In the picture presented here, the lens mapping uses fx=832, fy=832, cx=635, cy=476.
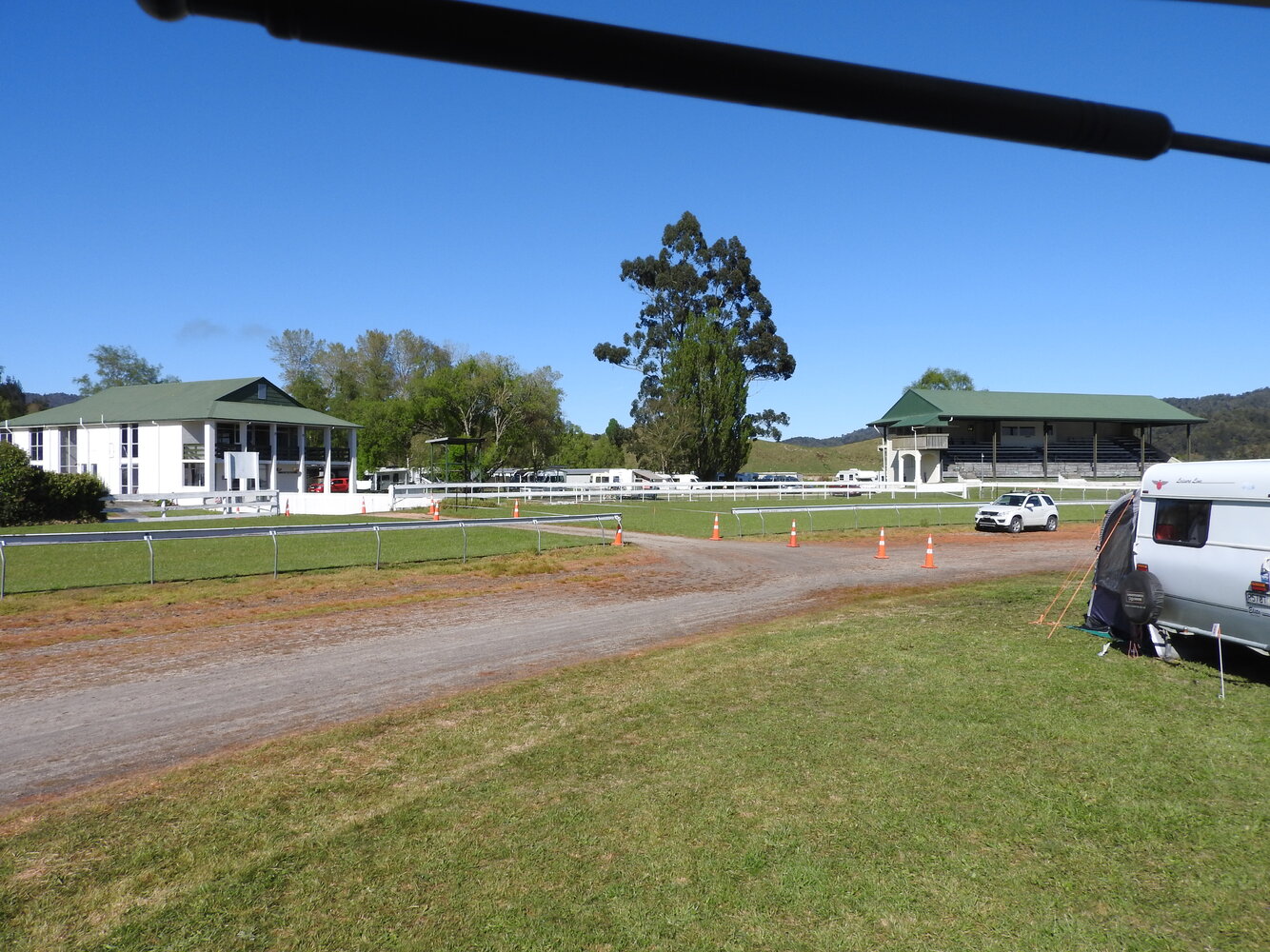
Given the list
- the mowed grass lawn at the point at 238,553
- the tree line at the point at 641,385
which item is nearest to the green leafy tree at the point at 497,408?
the tree line at the point at 641,385

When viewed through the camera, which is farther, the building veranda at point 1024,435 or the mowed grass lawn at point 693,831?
the building veranda at point 1024,435

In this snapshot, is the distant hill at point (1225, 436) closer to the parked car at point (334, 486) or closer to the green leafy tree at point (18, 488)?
the parked car at point (334, 486)

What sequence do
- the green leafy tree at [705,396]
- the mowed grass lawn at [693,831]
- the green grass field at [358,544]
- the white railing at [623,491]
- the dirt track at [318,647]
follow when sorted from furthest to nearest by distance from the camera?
the green leafy tree at [705,396]
the white railing at [623,491]
the green grass field at [358,544]
the dirt track at [318,647]
the mowed grass lawn at [693,831]

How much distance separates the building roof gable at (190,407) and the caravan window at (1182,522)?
52638mm

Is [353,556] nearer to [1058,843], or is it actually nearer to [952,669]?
[952,669]

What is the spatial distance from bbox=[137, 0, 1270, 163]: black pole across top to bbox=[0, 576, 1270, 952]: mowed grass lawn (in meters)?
3.73

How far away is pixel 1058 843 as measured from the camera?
17.2 feet

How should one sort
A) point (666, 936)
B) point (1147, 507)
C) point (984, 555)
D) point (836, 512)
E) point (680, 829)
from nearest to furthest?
point (666, 936) < point (680, 829) < point (1147, 507) < point (984, 555) < point (836, 512)

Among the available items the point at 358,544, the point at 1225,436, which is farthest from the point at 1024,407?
the point at 358,544

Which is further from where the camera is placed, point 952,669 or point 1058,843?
point 952,669

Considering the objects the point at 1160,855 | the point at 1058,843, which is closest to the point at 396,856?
the point at 1058,843

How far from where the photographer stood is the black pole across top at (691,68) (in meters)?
1.50

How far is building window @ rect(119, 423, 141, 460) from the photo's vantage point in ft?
181

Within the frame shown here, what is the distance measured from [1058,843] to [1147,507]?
278 inches
